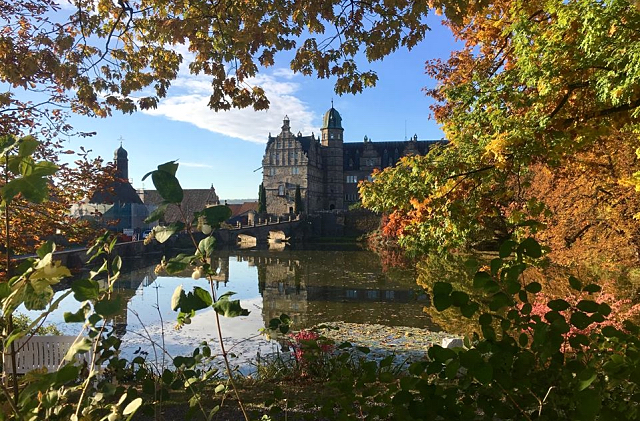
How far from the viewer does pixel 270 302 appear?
1642 cm

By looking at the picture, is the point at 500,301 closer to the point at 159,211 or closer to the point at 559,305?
the point at 559,305

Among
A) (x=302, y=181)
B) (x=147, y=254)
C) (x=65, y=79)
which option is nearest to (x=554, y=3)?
(x=65, y=79)

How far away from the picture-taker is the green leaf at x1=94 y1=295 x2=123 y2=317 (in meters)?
1.07

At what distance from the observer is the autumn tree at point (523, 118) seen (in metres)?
4.43

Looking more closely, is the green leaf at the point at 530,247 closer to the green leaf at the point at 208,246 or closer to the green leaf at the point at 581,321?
the green leaf at the point at 581,321

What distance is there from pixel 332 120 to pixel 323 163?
625 centimetres

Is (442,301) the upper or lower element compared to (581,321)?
upper

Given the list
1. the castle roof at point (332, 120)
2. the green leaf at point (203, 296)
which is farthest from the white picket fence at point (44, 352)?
the castle roof at point (332, 120)

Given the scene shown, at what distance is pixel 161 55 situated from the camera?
21.8ft

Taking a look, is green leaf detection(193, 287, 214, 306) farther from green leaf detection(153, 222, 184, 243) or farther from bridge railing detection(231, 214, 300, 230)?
bridge railing detection(231, 214, 300, 230)

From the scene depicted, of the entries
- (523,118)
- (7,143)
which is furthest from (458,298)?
(523,118)

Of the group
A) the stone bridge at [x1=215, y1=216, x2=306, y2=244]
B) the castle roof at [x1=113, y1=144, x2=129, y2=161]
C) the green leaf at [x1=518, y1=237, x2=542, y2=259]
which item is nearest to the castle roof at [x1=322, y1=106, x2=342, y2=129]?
the stone bridge at [x1=215, y1=216, x2=306, y2=244]

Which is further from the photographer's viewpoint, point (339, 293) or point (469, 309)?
point (339, 293)

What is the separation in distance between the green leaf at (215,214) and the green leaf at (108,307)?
318 mm
